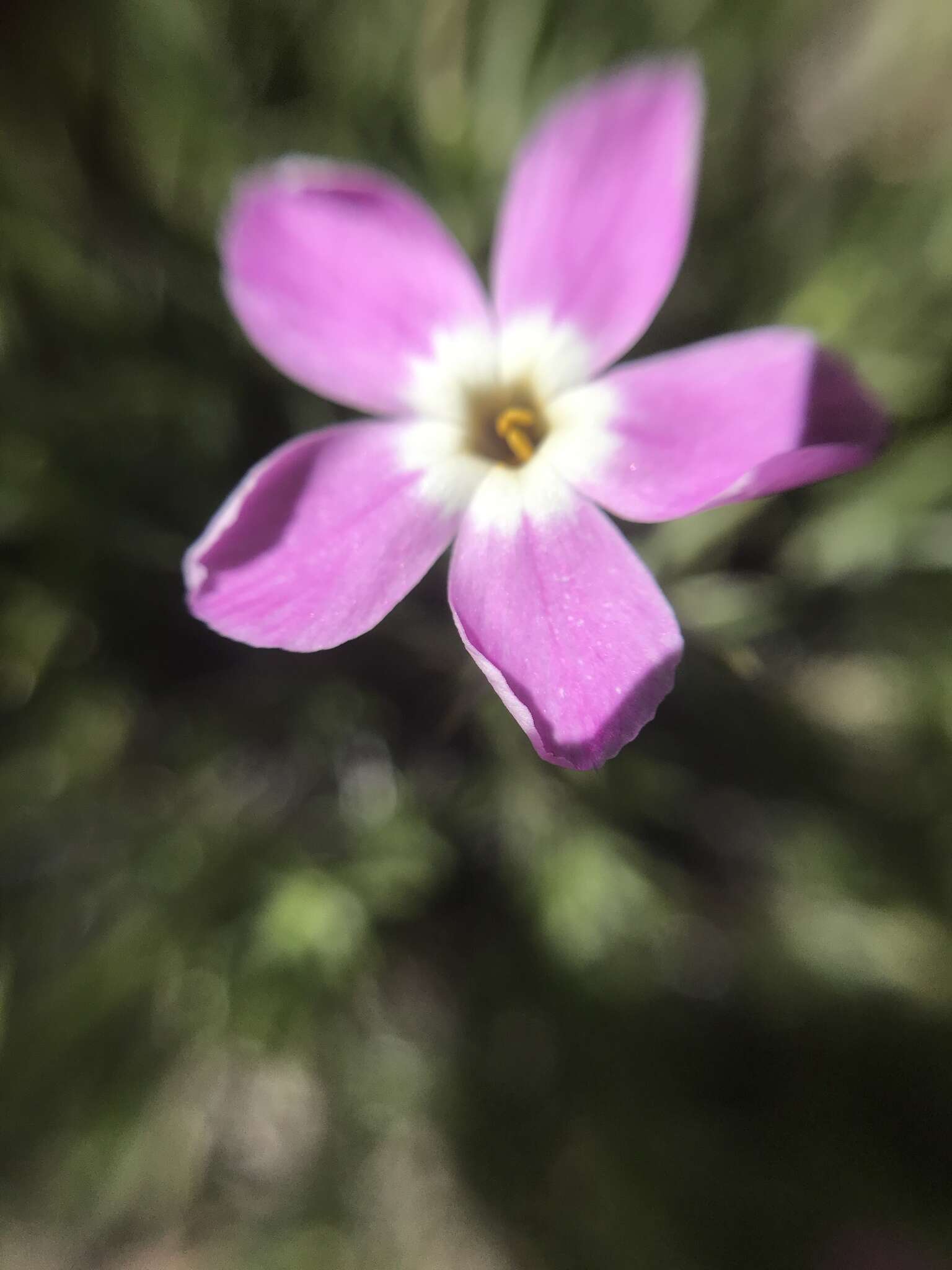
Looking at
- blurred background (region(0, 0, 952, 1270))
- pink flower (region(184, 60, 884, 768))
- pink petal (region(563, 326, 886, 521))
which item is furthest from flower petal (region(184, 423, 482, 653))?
blurred background (region(0, 0, 952, 1270))

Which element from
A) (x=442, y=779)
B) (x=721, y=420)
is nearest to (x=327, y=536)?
(x=721, y=420)

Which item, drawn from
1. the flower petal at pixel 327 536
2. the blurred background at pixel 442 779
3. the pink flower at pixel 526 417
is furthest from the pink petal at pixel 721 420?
the blurred background at pixel 442 779

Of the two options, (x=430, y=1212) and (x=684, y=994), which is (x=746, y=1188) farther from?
(x=430, y=1212)

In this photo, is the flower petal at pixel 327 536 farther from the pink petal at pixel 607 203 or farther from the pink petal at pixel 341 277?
the pink petal at pixel 607 203

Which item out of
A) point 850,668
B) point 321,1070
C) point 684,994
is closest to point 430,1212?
point 321,1070

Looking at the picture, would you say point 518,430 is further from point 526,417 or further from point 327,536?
point 327,536

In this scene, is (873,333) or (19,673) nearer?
(19,673)
